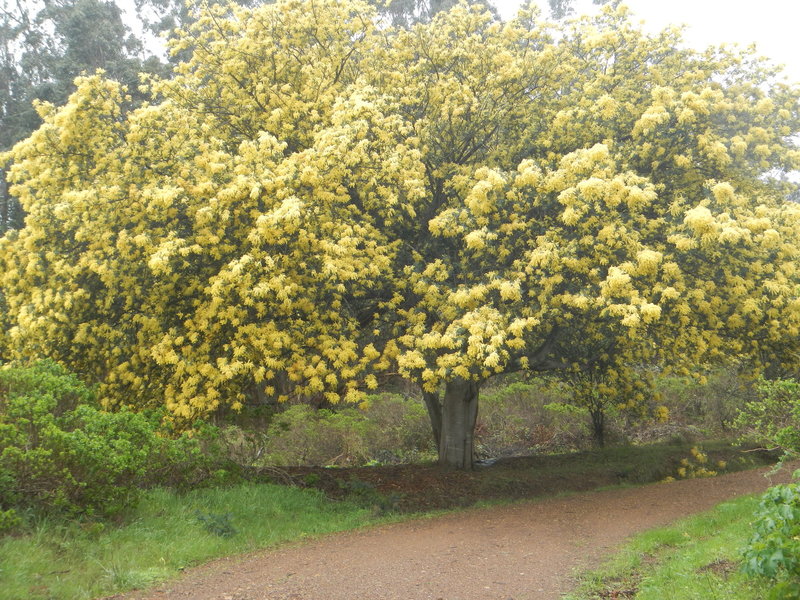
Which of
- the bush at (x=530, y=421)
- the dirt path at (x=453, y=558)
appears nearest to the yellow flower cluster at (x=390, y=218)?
the dirt path at (x=453, y=558)

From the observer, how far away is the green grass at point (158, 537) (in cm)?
648

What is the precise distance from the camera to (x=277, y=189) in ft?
31.7

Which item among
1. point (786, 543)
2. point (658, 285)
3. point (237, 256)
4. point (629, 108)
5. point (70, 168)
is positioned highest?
point (629, 108)

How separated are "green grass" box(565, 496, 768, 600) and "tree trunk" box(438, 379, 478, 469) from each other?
224 inches

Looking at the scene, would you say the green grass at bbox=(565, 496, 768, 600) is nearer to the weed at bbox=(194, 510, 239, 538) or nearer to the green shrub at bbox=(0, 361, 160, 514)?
the weed at bbox=(194, 510, 239, 538)

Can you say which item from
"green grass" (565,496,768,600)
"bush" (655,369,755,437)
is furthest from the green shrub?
"bush" (655,369,755,437)

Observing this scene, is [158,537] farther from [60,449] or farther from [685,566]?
[685,566]

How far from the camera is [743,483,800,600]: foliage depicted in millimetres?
4789

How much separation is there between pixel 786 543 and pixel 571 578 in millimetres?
2966

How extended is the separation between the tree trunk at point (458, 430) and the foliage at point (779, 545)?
9.19m

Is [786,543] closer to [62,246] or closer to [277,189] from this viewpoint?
[277,189]

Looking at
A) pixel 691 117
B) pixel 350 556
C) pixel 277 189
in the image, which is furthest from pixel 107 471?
pixel 691 117

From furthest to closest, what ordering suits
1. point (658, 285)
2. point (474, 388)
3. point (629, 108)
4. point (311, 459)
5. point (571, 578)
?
1. point (311, 459)
2. point (474, 388)
3. point (629, 108)
4. point (658, 285)
5. point (571, 578)

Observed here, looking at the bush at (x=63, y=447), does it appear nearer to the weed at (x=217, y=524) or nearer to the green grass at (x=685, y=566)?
the weed at (x=217, y=524)
